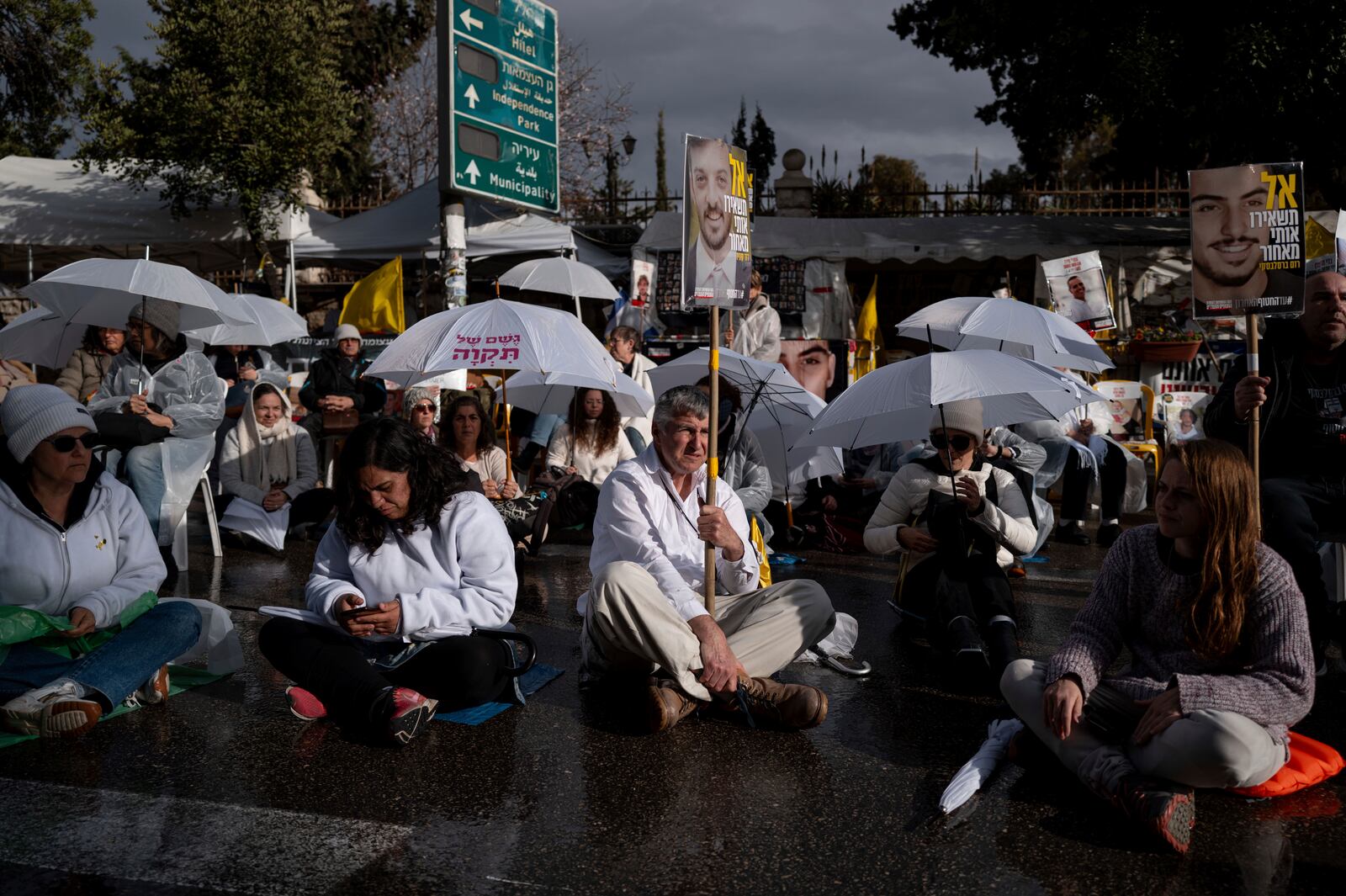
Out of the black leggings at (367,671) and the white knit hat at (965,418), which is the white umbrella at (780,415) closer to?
the white knit hat at (965,418)

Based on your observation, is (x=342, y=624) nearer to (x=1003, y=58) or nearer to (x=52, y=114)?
(x=1003, y=58)

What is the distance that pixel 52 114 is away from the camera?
26.8m

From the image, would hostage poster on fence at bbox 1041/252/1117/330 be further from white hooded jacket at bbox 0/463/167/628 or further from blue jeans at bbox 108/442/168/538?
white hooded jacket at bbox 0/463/167/628

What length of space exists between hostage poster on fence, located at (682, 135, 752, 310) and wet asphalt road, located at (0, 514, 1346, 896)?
6.41 feet

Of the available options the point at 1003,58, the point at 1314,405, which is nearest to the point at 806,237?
the point at 1003,58

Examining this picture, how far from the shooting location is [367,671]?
14.5 ft

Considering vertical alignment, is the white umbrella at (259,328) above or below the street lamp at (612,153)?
below

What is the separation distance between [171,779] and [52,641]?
931mm

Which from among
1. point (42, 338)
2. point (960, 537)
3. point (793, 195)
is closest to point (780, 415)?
point (960, 537)

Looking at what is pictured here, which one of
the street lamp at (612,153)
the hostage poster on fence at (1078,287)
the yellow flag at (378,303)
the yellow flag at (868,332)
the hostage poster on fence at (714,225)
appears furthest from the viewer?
the street lamp at (612,153)

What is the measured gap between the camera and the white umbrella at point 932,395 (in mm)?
5898

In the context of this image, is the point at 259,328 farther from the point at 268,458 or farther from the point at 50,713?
the point at 50,713

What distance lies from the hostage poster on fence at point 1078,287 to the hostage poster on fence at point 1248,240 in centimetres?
780

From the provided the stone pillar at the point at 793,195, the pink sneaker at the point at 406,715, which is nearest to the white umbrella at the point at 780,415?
the pink sneaker at the point at 406,715
